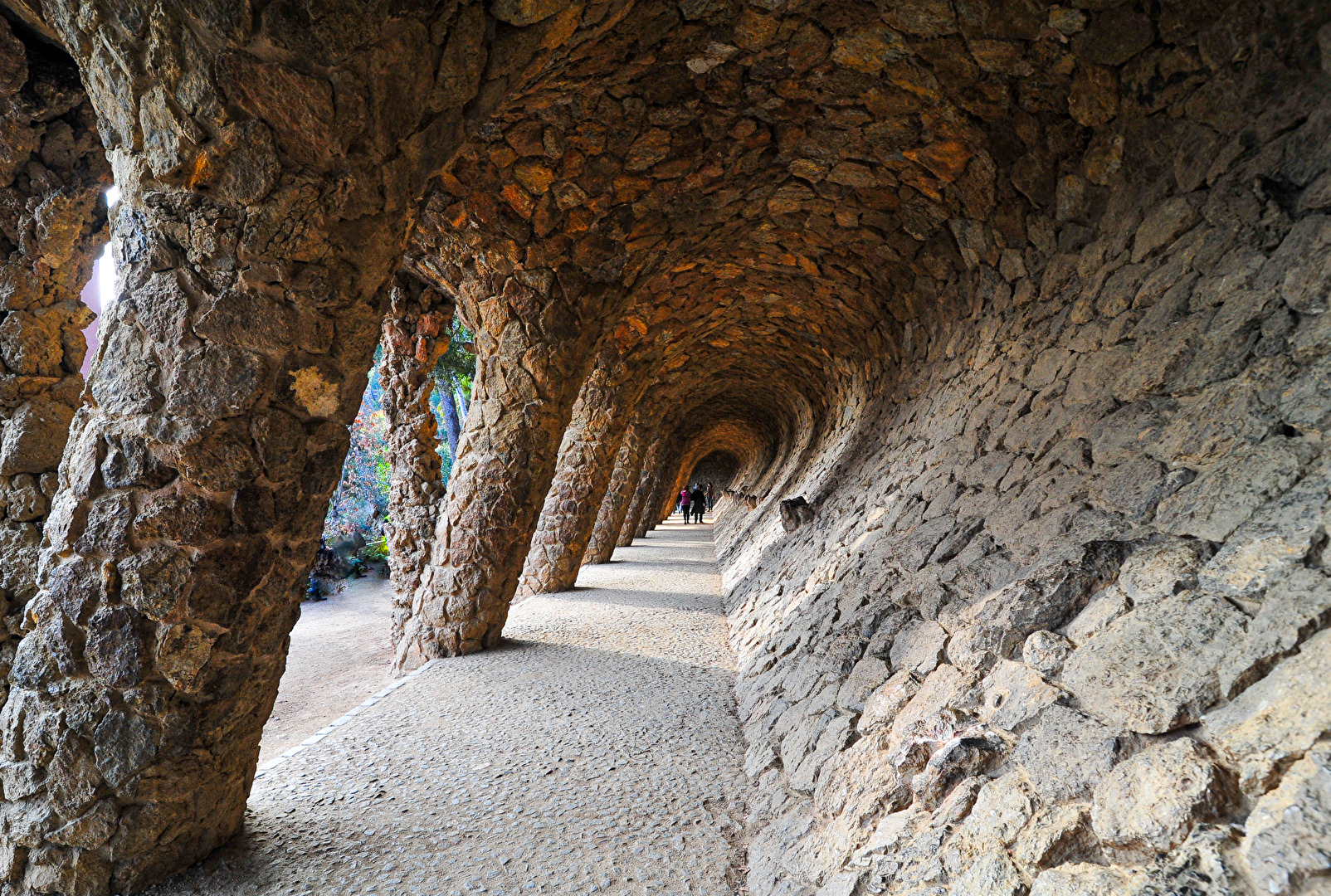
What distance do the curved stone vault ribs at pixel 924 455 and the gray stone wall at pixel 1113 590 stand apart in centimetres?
1

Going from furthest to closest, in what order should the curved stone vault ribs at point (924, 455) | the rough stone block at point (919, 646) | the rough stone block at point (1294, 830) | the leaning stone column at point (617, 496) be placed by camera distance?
the leaning stone column at point (617, 496) < the rough stone block at point (919, 646) < the curved stone vault ribs at point (924, 455) < the rough stone block at point (1294, 830)

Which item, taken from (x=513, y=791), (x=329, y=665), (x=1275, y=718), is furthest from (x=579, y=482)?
(x=1275, y=718)

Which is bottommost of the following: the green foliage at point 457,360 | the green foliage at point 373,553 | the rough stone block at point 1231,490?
the green foliage at point 373,553

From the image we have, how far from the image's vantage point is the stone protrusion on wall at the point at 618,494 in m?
11.2

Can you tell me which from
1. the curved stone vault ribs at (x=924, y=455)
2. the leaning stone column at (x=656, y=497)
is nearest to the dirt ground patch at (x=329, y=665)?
the curved stone vault ribs at (x=924, y=455)

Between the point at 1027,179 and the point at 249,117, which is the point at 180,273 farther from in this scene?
the point at 1027,179

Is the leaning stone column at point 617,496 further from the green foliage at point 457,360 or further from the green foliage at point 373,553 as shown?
the green foliage at point 373,553

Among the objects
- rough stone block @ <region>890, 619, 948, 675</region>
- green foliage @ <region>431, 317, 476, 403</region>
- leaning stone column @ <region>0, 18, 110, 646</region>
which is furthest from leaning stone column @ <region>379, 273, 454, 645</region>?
rough stone block @ <region>890, 619, 948, 675</region>

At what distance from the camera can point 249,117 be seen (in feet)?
6.10

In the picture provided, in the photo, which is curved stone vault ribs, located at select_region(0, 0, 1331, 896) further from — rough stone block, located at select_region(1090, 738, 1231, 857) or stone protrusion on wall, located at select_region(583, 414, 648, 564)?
stone protrusion on wall, located at select_region(583, 414, 648, 564)

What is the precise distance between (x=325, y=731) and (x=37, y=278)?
2580 millimetres

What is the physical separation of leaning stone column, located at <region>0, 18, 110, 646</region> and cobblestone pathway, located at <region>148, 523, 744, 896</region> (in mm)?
1581

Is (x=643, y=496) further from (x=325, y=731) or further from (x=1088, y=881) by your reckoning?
(x=1088, y=881)

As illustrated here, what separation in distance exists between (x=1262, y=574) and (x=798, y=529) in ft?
16.6
